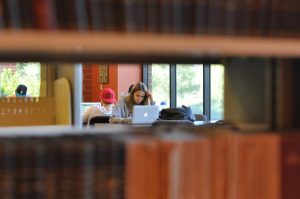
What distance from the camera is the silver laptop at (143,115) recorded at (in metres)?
5.19

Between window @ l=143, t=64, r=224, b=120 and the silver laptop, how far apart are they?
8.61ft

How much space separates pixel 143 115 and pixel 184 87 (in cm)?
317

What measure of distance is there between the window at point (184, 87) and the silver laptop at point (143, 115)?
2625 mm

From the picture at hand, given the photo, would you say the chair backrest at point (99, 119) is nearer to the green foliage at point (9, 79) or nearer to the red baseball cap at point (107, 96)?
the red baseball cap at point (107, 96)

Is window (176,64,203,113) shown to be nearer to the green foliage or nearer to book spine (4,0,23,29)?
the green foliage

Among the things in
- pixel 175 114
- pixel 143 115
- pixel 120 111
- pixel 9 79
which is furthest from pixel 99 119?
pixel 9 79

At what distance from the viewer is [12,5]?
0.72 metres

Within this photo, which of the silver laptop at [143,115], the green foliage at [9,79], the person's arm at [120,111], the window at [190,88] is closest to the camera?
the silver laptop at [143,115]

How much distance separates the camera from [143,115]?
17.2 ft

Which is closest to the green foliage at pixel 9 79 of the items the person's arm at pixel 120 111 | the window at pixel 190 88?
the window at pixel 190 88

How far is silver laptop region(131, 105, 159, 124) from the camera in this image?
17.0ft

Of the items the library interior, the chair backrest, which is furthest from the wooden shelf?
the chair backrest

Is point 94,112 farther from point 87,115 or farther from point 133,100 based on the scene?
point 133,100

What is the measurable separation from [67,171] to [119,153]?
97 millimetres
